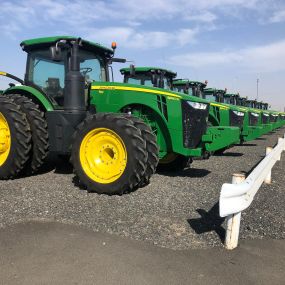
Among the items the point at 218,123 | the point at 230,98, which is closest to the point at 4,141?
the point at 218,123

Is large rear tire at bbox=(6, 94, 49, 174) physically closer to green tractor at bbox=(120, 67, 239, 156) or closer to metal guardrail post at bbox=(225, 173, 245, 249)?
green tractor at bbox=(120, 67, 239, 156)

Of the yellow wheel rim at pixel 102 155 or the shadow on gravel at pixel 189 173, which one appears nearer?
the yellow wheel rim at pixel 102 155

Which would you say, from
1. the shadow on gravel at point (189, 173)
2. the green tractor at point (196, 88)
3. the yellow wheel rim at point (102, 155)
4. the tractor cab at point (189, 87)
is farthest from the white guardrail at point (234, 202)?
the tractor cab at point (189, 87)

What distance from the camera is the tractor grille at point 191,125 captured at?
20.7 feet

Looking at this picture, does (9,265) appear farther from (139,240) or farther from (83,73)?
(83,73)

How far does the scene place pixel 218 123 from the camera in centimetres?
1171

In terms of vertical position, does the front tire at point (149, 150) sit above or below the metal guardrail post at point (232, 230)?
above

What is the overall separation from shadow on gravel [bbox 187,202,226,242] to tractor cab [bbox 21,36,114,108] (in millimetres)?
3009

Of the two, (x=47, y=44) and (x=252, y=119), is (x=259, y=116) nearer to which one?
(x=252, y=119)

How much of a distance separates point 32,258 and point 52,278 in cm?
44

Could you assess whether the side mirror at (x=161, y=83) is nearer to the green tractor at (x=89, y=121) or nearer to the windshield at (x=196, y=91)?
the green tractor at (x=89, y=121)

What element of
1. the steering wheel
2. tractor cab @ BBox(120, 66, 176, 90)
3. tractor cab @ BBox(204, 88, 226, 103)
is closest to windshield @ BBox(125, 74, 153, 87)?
tractor cab @ BBox(120, 66, 176, 90)

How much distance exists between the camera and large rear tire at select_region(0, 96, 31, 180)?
20.0ft

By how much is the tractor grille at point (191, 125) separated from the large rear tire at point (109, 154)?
117cm
